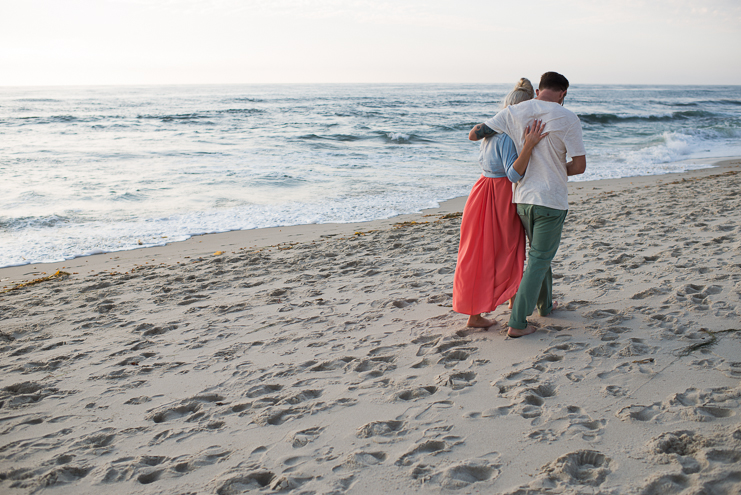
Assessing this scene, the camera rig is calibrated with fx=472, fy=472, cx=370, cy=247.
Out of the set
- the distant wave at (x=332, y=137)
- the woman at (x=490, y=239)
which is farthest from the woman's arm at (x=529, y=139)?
the distant wave at (x=332, y=137)

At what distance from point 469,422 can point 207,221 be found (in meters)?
6.85

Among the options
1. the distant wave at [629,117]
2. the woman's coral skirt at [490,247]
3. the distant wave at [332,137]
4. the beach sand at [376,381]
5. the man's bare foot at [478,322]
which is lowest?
the beach sand at [376,381]

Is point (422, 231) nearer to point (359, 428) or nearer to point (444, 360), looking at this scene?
point (444, 360)

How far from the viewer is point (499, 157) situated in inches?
116

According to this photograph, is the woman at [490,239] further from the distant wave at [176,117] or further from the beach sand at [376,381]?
the distant wave at [176,117]

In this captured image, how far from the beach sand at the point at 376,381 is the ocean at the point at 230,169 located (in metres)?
3.11

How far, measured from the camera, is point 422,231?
6.53 metres

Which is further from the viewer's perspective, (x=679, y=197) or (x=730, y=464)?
(x=679, y=197)

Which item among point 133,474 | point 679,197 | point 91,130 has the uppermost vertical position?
point 91,130

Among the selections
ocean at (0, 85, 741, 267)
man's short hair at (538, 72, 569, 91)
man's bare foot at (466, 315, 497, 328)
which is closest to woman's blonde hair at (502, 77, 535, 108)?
man's short hair at (538, 72, 569, 91)

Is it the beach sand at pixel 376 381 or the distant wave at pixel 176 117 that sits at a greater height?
the distant wave at pixel 176 117

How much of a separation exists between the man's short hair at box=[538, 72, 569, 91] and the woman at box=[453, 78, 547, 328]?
0.51ft

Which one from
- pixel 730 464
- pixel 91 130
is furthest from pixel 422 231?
pixel 91 130

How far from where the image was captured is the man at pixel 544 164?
270 centimetres
